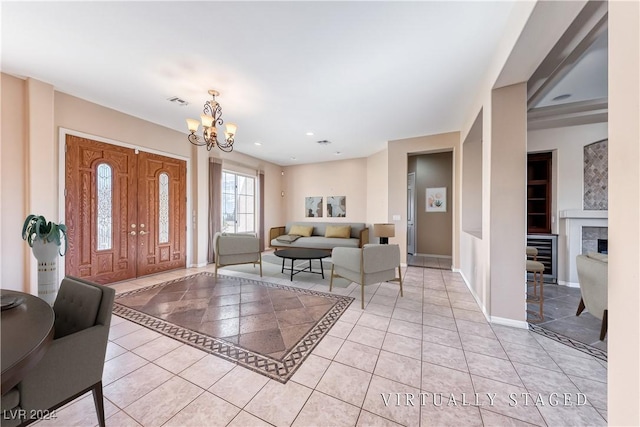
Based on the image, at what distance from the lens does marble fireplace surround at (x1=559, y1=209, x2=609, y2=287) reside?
364 centimetres

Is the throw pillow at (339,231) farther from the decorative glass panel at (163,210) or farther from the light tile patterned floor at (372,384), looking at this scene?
the light tile patterned floor at (372,384)

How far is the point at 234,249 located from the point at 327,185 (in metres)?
3.93

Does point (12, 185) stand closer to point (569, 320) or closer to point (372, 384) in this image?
point (372, 384)

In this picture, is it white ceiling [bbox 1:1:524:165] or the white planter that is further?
the white planter

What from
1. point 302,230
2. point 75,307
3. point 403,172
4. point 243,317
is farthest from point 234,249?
point 403,172

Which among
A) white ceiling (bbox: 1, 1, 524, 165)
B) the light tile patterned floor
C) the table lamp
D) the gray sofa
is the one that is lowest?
the light tile patterned floor

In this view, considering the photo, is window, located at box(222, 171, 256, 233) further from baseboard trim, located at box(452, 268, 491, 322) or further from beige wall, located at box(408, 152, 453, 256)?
baseboard trim, located at box(452, 268, 491, 322)

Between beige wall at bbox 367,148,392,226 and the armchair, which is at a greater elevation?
beige wall at bbox 367,148,392,226

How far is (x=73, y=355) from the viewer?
1178 mm

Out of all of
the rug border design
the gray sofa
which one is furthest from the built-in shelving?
the gray sofa

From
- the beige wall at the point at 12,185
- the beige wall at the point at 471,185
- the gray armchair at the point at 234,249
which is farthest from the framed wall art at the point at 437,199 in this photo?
the beige wall at the point at 12,185
